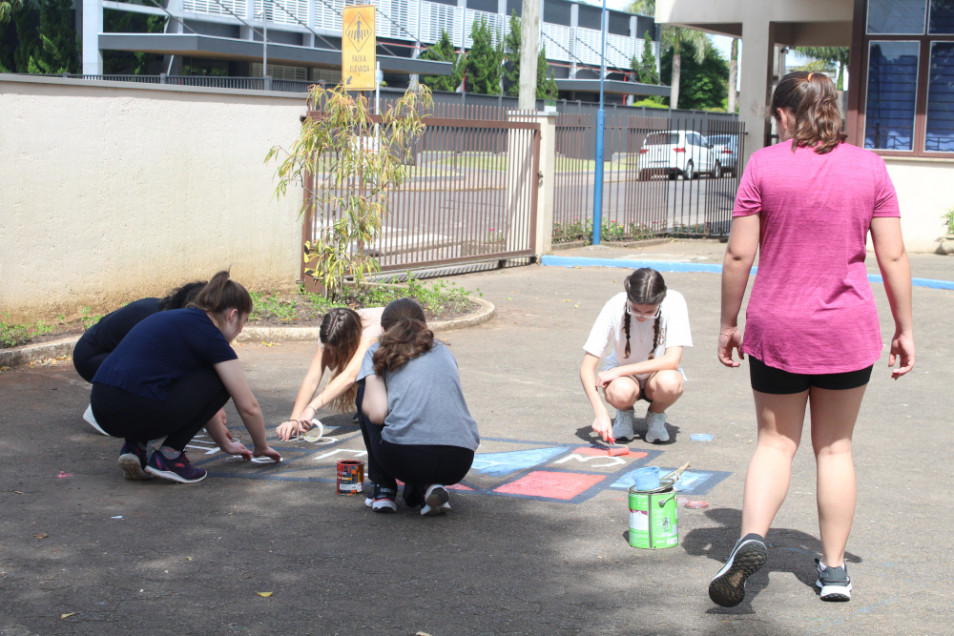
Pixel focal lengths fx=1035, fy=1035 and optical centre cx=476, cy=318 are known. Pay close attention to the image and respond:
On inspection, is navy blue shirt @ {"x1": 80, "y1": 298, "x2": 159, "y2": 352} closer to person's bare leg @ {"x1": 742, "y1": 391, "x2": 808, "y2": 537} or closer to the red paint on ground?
the red paint on ground

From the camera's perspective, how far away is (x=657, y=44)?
66.4 m

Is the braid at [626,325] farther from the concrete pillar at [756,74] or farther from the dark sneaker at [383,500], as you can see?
the concrete pillar at [756,74]

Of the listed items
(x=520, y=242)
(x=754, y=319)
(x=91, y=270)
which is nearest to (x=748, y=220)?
(x=754, y=319)

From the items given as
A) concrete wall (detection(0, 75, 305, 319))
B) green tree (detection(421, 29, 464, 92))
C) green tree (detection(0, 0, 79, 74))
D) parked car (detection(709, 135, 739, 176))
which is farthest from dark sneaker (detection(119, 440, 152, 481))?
green tree (detection(421, 29, 464, 92))

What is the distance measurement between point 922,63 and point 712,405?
35.8 ft

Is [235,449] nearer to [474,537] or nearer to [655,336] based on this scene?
[474,537]

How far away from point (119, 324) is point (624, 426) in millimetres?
3029

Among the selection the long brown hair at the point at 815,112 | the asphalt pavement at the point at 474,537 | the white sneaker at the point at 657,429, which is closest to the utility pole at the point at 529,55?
the asphalt pavement at the point at 474,537

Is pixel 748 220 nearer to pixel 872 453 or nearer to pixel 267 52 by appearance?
pixel 872 453

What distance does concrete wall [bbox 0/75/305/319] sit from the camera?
8.62 metres

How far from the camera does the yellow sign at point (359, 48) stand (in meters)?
13.1

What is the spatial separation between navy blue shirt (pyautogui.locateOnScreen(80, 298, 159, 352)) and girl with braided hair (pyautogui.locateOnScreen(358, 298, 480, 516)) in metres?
1.82

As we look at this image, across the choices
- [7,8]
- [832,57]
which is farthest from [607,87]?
[7,8]

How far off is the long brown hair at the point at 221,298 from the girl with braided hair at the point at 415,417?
0.81 m
